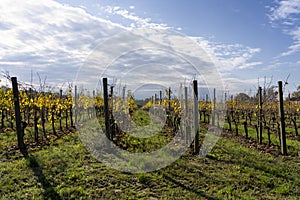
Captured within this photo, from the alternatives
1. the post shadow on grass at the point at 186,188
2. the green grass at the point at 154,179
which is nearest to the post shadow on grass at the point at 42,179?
the green grass at the point at 154,179

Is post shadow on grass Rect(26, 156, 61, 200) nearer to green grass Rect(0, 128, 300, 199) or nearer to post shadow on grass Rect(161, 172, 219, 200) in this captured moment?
green grass Rect(0, 128, 300, 199)

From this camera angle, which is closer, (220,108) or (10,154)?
(10,154)

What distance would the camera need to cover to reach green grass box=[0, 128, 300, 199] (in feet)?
14.2

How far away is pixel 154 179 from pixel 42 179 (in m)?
2.23

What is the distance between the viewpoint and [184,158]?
651cm

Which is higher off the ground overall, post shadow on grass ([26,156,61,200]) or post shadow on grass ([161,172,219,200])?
post shadow on grass ([26,156,61,200])

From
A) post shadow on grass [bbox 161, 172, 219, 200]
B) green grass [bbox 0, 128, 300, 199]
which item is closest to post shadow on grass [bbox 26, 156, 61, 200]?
green grass [bbox 0, 128, 300, 199]

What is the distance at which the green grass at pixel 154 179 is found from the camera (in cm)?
433

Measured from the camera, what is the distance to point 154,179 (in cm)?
503

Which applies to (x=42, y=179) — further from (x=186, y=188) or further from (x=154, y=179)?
(x=186, y=188)

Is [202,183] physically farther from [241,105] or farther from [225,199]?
[241,105]

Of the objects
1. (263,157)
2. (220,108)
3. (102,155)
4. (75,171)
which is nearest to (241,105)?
(220,108)

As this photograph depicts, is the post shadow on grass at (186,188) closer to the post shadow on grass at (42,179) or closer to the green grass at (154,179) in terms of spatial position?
the green grass at (154,179)

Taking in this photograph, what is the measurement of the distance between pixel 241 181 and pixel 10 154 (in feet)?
19.7
